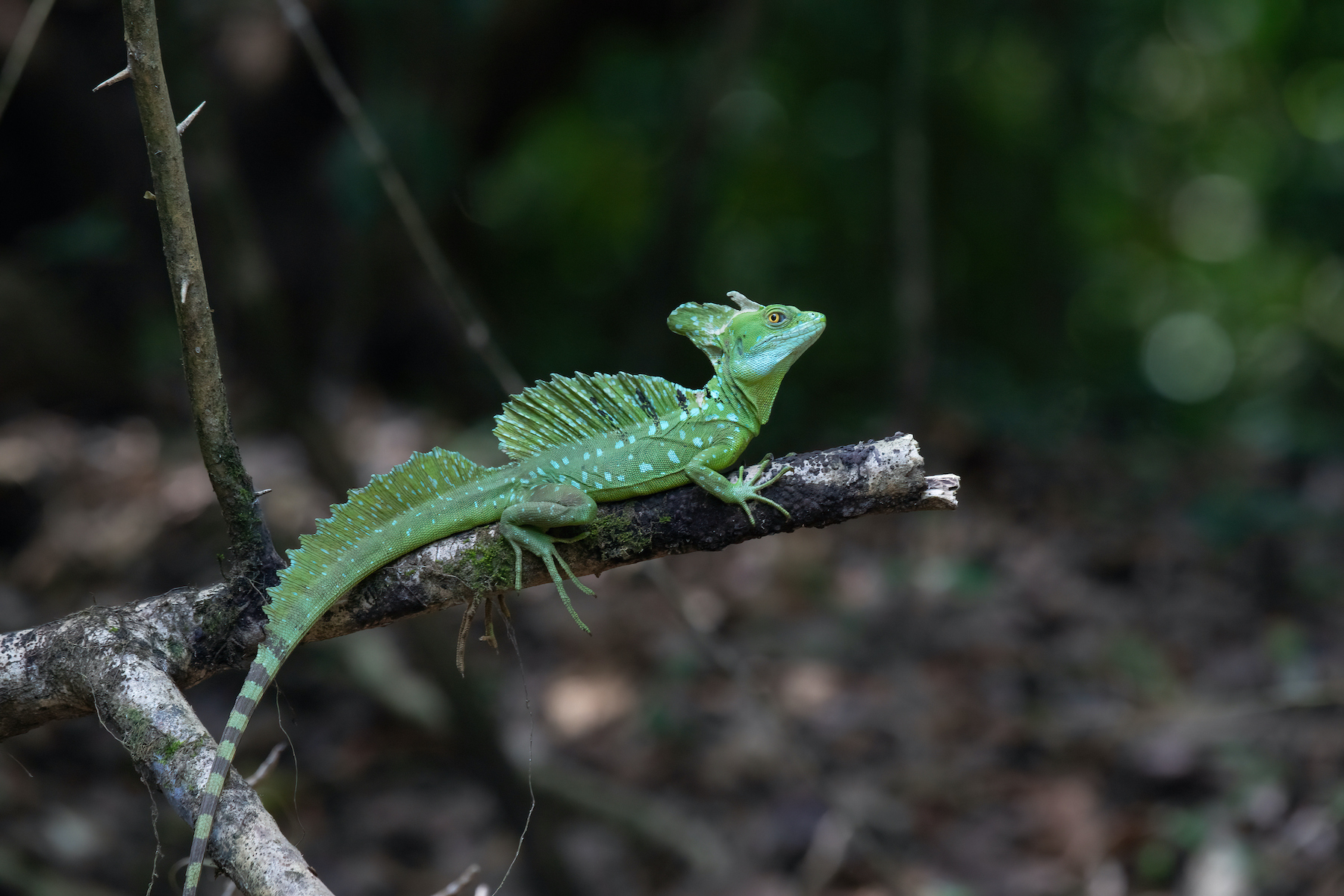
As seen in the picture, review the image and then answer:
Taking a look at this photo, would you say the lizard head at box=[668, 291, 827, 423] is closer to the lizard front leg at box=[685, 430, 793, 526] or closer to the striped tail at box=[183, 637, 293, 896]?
the lizard front leg at box=[685, 430, 793, 526]

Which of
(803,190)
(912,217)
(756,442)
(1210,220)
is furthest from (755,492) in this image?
(1210,220)

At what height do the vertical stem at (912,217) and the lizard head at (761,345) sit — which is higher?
the vertical stem at (912,217)

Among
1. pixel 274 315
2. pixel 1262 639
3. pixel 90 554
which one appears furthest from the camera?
pixel 90 554

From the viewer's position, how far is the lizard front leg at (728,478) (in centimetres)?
259

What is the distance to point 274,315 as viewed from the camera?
5066mm

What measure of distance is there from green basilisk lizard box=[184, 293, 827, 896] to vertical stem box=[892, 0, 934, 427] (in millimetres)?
2949

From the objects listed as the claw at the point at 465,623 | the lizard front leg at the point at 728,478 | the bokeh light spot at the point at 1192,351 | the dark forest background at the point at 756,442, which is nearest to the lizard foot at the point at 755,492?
the lizard front leg at the point at 728,478

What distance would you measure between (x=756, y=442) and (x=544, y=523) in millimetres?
5266

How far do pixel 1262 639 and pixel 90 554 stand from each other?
7.99 m

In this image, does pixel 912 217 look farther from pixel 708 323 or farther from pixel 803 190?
pixel 803 190

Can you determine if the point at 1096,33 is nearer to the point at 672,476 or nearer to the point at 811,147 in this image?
the point at 811,147

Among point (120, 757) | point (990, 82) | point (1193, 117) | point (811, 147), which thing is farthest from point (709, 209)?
point (1193, 117)

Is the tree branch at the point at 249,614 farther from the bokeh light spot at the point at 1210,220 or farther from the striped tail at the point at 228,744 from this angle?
the bokeh light spot at the point at 1210,220

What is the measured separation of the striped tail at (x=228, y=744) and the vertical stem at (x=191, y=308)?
0.21 meters
